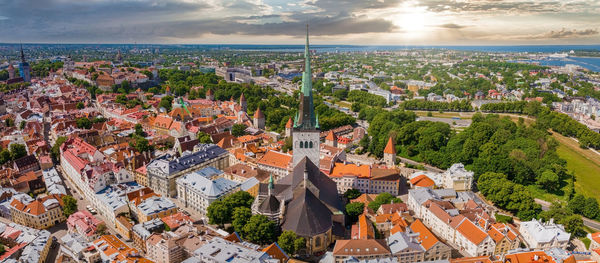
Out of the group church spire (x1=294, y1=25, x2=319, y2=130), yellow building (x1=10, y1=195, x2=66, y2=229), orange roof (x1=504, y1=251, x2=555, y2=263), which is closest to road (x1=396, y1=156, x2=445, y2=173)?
orange roof (x1=504, y1=251, x2=555, y2=263)

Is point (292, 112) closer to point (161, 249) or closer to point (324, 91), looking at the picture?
point (324, 91)

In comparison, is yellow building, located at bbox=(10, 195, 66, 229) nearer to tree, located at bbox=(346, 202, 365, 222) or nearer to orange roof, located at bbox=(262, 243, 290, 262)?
orange roof, located at bbox=(262, 243, 290, 262)

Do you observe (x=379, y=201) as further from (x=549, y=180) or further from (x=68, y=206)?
(x=68, y=206)

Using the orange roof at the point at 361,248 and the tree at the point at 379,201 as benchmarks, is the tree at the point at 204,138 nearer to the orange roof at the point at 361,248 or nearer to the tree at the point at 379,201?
the tree at the point at 379,201

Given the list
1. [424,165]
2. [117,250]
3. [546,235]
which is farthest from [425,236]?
[424,165]

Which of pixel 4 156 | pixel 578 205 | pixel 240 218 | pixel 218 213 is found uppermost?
pixel 4 156

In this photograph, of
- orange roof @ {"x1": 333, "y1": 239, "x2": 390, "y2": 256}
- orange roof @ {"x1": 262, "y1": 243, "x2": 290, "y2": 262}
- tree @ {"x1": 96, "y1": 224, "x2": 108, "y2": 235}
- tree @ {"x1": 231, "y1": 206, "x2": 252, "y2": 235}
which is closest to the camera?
orange roof @ {"x1": 262, "y1": 243, "x2": 290, "y2": 262}
